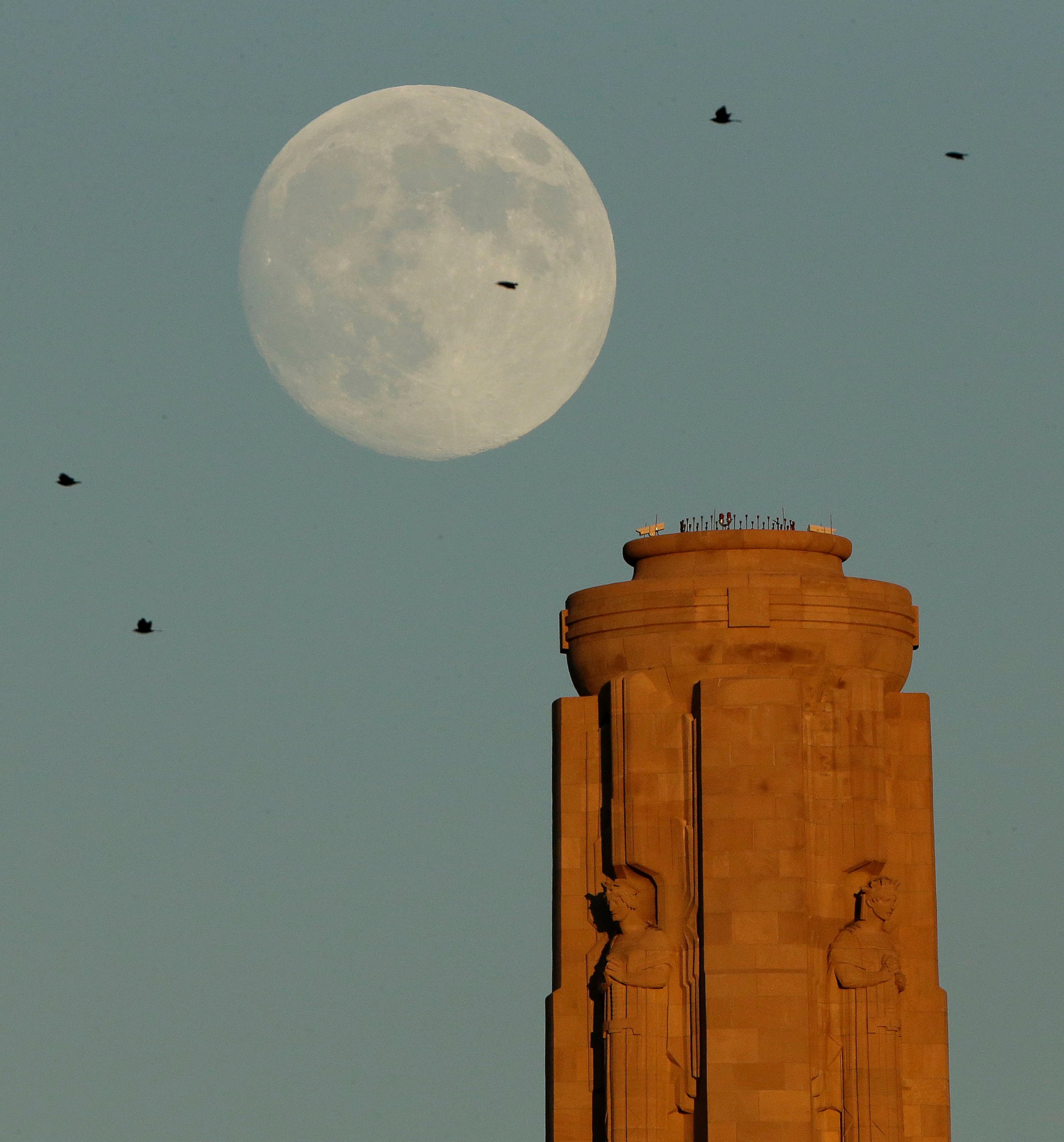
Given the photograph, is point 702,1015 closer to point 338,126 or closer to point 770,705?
point 770,705

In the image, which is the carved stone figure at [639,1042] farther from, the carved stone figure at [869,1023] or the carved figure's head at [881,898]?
the carved figure's head at [881,898]

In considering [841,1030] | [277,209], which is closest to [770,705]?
[841,1030]

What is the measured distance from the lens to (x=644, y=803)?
113m

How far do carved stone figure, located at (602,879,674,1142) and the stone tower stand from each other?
6 cm

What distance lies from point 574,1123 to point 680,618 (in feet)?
49.2

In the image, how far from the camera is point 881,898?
11244cm

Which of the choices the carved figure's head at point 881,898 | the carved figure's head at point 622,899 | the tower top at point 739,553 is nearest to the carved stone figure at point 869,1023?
the carved figure's head at point 881,898

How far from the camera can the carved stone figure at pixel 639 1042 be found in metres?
112

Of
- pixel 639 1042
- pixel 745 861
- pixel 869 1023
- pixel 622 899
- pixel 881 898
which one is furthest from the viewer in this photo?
pixel 622 899

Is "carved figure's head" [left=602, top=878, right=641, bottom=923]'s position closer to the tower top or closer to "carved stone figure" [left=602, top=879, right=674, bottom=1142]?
"carved stone figure" [left=602, top=879, right=674, bottom=1142]

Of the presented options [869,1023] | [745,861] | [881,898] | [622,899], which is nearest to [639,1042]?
[622,899]

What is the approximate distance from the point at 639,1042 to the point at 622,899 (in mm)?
4152

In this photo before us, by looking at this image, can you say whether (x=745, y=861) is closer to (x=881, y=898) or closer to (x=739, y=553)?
(x=881, y=898)

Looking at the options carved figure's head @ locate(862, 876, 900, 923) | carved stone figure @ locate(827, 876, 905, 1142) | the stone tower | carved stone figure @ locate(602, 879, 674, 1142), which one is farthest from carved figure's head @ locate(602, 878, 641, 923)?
carved figure's head @ locate(862, 876, 900, 923)
